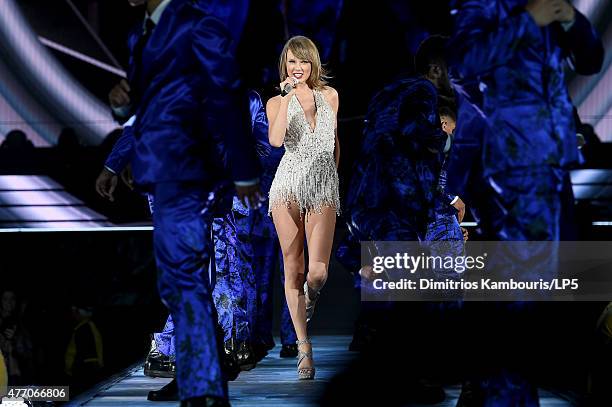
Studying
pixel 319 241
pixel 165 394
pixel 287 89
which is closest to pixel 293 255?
pixel 319 241

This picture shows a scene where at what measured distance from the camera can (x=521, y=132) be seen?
291 centimetres

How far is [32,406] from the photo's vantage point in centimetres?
330

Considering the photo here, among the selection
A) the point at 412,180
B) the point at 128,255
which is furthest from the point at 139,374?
the point at 128,255

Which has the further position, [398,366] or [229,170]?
[398,366]

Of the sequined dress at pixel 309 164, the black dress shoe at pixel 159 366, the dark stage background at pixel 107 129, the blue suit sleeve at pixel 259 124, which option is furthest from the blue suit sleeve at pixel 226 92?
the dark stage background at pixel 107 129

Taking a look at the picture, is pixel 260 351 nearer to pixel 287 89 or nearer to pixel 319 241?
pixel 319 241

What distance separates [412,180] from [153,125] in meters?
1.73

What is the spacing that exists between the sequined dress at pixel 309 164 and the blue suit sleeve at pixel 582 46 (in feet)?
5.19

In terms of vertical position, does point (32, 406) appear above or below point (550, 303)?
below

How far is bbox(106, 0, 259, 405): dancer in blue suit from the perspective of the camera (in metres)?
3.01

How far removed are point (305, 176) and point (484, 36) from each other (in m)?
1.59

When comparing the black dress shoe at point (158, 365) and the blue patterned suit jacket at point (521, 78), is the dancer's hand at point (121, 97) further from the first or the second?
the black dress shoe at point (158, 365)

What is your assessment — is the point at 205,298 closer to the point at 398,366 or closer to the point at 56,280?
the point at 398,366

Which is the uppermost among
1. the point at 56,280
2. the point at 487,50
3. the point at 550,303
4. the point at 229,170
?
the point at 487,50
